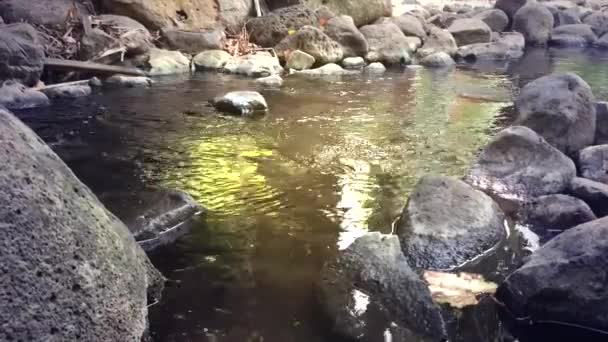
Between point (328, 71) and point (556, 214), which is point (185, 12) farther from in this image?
point (556, 214)

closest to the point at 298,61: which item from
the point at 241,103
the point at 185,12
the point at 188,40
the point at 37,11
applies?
the point at 188,40

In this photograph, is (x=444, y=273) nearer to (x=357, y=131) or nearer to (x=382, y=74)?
(x=357, y=131)

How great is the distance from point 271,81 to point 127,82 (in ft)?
8.28

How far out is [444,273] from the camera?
3.37m

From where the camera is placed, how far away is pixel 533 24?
1898 cm

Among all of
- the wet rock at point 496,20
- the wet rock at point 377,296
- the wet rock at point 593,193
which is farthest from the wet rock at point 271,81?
the wet rock at point 496,20

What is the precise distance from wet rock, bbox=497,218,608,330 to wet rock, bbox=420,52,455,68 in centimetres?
1082

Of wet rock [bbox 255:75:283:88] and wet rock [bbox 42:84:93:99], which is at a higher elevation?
wet rock [bbox 42:84:93:99]

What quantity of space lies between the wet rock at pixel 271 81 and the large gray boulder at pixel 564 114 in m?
5.26

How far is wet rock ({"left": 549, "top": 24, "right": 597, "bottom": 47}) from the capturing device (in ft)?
62.0

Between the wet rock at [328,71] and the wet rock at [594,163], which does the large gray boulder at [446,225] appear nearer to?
the wet rock at [594,163]

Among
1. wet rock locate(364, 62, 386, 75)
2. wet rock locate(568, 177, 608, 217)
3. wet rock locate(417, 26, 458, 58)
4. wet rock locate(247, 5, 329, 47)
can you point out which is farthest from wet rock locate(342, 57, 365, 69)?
wet rock locate(568, 177, 608, 217)

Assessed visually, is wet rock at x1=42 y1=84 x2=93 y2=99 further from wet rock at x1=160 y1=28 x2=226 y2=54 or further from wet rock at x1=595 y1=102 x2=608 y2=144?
wet rock at x1=595 y1=102 x2=608 y2=144

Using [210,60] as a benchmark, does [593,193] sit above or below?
above
